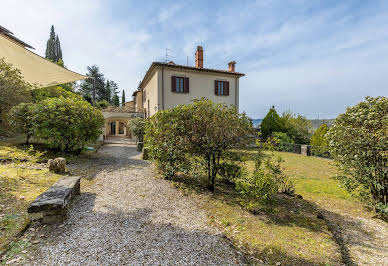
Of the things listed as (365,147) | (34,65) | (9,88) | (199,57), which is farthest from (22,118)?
(199,57)

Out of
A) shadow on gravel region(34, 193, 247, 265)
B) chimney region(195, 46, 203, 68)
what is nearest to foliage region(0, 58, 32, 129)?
shadow on gravel region(34, 193, 247, 265)

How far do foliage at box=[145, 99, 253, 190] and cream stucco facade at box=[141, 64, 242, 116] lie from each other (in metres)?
9.02

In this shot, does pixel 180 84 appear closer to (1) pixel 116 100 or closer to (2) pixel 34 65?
(2) pixel 34 65

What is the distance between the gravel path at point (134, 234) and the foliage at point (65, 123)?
3.87 meters

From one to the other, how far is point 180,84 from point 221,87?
390cm

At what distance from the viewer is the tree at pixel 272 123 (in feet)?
58.3

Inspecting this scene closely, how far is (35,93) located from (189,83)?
37.2ft

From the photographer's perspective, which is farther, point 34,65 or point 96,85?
point 96,85

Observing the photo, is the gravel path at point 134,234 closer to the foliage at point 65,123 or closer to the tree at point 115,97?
the foliage at point 65,123

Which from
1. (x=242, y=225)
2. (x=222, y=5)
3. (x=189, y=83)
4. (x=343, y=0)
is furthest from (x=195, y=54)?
(x=242, y=225)

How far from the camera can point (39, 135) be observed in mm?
7277

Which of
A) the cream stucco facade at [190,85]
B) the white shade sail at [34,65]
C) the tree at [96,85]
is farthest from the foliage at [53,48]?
the white shade sail at [34,65]

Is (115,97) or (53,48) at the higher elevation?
(53,48)

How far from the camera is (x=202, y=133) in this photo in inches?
191
